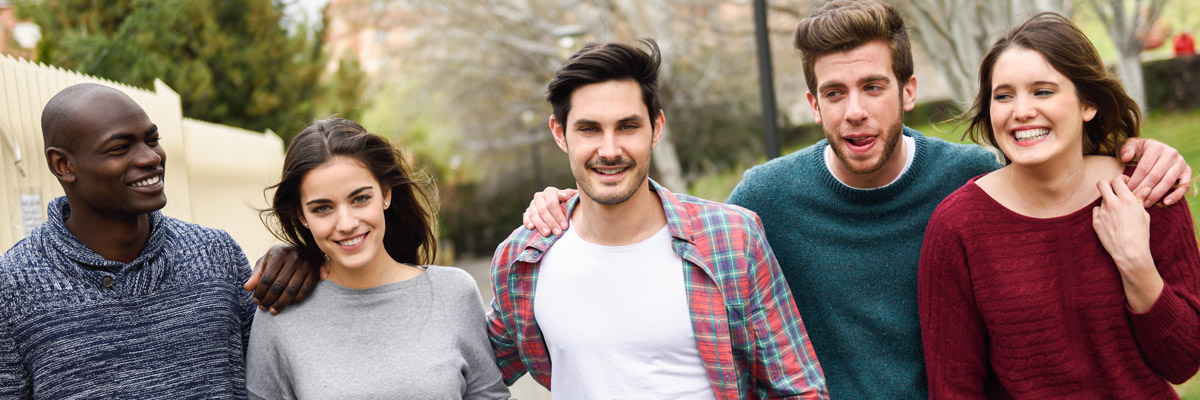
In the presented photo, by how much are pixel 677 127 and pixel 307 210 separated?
50.1 feet

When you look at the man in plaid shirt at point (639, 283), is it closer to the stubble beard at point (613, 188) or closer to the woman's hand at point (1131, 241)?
the stubble beard at point (613, 188)

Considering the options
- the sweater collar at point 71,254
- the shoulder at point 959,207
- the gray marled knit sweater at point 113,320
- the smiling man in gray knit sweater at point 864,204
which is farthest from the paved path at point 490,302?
the shoulder at point 959,207

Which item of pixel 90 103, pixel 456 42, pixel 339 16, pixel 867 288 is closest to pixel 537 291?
pixel 867 288

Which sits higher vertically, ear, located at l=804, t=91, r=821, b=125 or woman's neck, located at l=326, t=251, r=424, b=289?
ear, located at l=804, t=91, r=821, b=125

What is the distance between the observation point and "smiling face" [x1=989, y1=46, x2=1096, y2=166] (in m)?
2.69

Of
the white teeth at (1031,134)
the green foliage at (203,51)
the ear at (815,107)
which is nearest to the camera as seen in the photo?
the white teeth at (1031,134)

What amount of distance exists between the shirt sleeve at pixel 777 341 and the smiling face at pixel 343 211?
1.19 m

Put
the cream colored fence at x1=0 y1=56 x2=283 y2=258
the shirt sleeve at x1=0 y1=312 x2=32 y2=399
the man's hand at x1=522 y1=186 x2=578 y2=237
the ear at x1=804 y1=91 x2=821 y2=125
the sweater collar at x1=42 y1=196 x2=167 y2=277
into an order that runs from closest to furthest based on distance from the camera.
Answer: the shirt sleeve at x1=0 y1=312 x2=32 y2=399
the sweater collar at x1=42 y1=196 x2=167 y2=277
the man's hand at x1=522 y1=186 x2=578 y2=237
the ear at x1=804 y1=91 x2=821 y2=125
the cream colored fence at x1=0 y1=56 x2=283 y2=258

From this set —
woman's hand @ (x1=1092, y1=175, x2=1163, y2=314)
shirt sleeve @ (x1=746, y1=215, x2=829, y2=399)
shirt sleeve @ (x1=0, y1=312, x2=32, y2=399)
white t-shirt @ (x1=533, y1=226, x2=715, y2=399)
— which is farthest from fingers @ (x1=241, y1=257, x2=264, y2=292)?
woman's hand @ (x1=1092, y1=175, x2=1163, y2=314)

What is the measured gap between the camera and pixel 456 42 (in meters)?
17.2

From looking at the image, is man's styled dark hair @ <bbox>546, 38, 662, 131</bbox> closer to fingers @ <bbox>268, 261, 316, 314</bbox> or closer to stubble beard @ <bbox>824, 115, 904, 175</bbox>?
stubble beard @ <bbox>824, 115, 904, 175</bbox>

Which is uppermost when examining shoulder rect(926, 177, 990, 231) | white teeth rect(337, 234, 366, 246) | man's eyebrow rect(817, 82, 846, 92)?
man's eyebrow rect(817, 82, 846, 92)

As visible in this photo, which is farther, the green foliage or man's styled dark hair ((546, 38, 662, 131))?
the green foliage

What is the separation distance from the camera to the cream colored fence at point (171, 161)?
3.88 m
